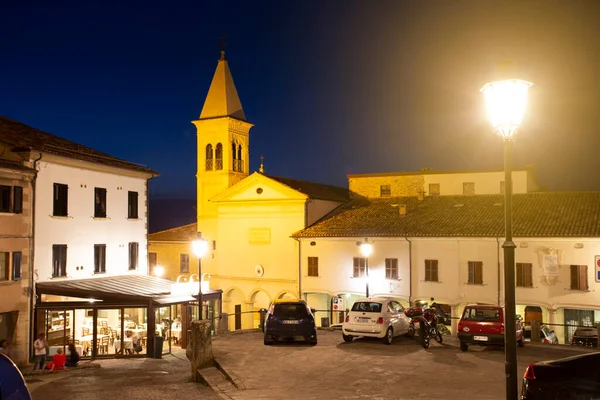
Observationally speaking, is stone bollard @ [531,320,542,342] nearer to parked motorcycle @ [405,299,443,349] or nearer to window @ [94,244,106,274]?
parked motorcycle @ [405,299,443,349]

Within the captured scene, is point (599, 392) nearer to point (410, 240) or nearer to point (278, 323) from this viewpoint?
point (278, 323)

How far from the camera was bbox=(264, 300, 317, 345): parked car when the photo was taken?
21.0m

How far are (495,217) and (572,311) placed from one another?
6.67 meters

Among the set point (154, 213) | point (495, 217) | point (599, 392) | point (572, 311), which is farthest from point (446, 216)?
point (154, 213)

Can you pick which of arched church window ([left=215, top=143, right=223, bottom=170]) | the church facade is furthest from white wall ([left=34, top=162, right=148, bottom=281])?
arched church window ([left=215, top=143, right=223, bottom=170])

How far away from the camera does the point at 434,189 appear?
1873 inches

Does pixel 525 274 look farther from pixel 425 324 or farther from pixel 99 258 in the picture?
pixel 99 258

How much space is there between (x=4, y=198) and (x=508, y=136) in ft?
70.0

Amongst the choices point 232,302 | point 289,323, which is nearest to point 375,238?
point 232,302

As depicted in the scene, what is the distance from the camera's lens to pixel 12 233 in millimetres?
24094

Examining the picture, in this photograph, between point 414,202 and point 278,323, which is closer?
point 278,323

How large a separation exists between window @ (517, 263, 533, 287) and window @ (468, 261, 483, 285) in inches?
79.0

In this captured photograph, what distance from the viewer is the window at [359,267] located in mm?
38375

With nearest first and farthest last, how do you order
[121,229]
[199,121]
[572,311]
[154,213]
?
[121,229]
[572,311]
[199,121]
[154,213]
